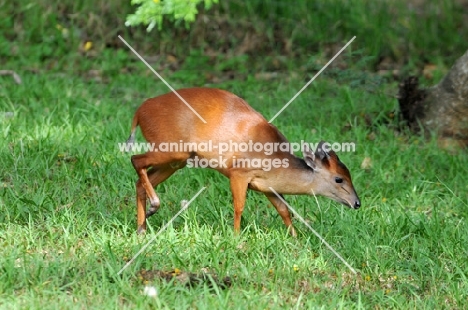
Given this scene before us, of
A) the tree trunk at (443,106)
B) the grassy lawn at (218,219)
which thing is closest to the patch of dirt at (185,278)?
the grassy lawn at (218,219)

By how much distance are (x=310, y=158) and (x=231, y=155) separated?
51 centimetres

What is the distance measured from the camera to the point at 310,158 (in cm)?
564

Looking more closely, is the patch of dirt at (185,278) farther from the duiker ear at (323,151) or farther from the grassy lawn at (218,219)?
the duiker ear at (323,151)

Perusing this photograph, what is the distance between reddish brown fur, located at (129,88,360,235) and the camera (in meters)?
5.48

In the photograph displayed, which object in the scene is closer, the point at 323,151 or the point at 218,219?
the point at 323,151

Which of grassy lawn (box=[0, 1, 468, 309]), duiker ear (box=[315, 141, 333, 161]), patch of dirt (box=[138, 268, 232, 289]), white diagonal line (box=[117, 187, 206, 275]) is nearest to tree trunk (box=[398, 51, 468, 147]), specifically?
grassy lawn (box=[0, 1, 468, 309])

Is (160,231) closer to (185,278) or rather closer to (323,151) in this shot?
(185,278)

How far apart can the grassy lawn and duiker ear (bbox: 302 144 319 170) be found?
0.41m

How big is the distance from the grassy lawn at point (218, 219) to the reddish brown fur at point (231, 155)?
0.69 feet

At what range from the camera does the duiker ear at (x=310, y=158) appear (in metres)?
5.62

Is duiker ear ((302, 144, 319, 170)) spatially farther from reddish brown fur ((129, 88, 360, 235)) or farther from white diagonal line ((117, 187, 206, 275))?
white diagonal line ((117, 187, 206, 275))

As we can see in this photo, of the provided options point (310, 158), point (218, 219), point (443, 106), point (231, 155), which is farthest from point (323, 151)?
point (443, 106)

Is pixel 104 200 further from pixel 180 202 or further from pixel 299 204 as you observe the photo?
pixel 299 204

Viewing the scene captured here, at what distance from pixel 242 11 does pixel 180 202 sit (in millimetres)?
4373
